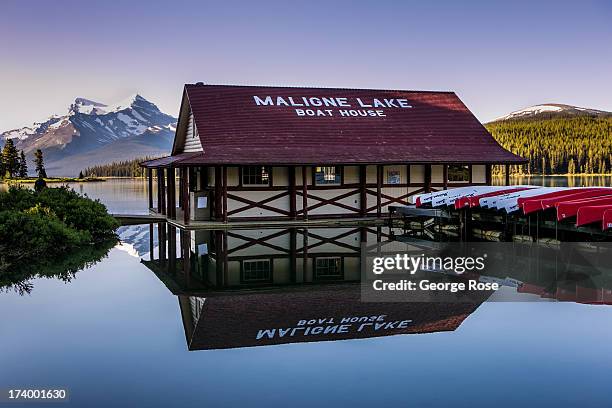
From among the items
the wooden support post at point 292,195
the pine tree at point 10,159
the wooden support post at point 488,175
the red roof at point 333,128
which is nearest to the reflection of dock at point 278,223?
the wooden support post at point 292,195

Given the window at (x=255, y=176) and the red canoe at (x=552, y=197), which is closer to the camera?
the red canoe at (x=552, y=197)

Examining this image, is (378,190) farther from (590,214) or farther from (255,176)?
(590,214)

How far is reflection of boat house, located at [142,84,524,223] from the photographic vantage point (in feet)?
85.7

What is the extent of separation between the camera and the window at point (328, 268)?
13695mm

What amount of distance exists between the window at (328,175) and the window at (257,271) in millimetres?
11489

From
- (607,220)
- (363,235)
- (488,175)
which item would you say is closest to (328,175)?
(363,235)

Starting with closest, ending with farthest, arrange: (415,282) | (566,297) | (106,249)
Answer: (566,297)
(415,282)
(106,249)

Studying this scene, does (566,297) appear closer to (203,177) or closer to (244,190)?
(244,190)

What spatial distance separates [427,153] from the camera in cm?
2775

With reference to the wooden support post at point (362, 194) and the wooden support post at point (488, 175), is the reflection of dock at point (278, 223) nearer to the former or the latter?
the wooden support post at point (362, 194)

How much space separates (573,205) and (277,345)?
10.5 m

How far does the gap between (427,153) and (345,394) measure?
21469 millimetres

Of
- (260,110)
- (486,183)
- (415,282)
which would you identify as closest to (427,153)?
(486,183)

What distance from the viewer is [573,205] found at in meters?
16.9
